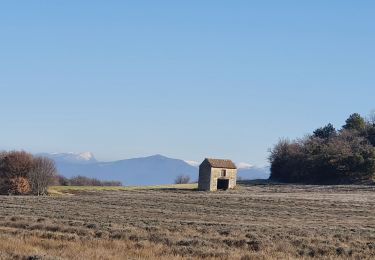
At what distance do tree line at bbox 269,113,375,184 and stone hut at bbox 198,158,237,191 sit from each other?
1813cm

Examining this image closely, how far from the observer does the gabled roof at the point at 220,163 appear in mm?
97831

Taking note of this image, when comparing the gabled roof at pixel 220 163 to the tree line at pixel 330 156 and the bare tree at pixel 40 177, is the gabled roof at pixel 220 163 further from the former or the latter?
the bare tree at pixel 40 177

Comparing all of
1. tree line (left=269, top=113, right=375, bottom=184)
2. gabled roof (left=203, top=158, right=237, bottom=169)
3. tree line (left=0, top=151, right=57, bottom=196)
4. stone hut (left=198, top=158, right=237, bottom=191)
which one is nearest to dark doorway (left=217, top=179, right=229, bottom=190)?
stone hut (left=198, top=158, right=237, bottom=191)

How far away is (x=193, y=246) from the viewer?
72.2 ft

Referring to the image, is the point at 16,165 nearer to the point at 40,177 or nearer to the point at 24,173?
the point at 24,173

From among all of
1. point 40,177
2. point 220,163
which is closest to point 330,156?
point 220,163

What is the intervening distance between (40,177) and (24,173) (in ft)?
12.1

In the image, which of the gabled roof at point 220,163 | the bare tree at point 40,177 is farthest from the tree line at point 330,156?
the bare tree at point 40,177

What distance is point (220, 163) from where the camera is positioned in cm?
9931

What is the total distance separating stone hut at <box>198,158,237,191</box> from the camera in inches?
3794

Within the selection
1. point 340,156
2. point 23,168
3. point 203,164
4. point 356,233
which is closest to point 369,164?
point 340,156

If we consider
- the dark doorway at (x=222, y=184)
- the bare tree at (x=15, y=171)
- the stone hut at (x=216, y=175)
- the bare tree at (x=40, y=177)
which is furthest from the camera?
the dark doorway at (x=222, y=184)

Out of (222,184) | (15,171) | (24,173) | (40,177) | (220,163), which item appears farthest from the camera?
(220,163)

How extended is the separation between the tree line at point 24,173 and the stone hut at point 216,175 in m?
23.7
